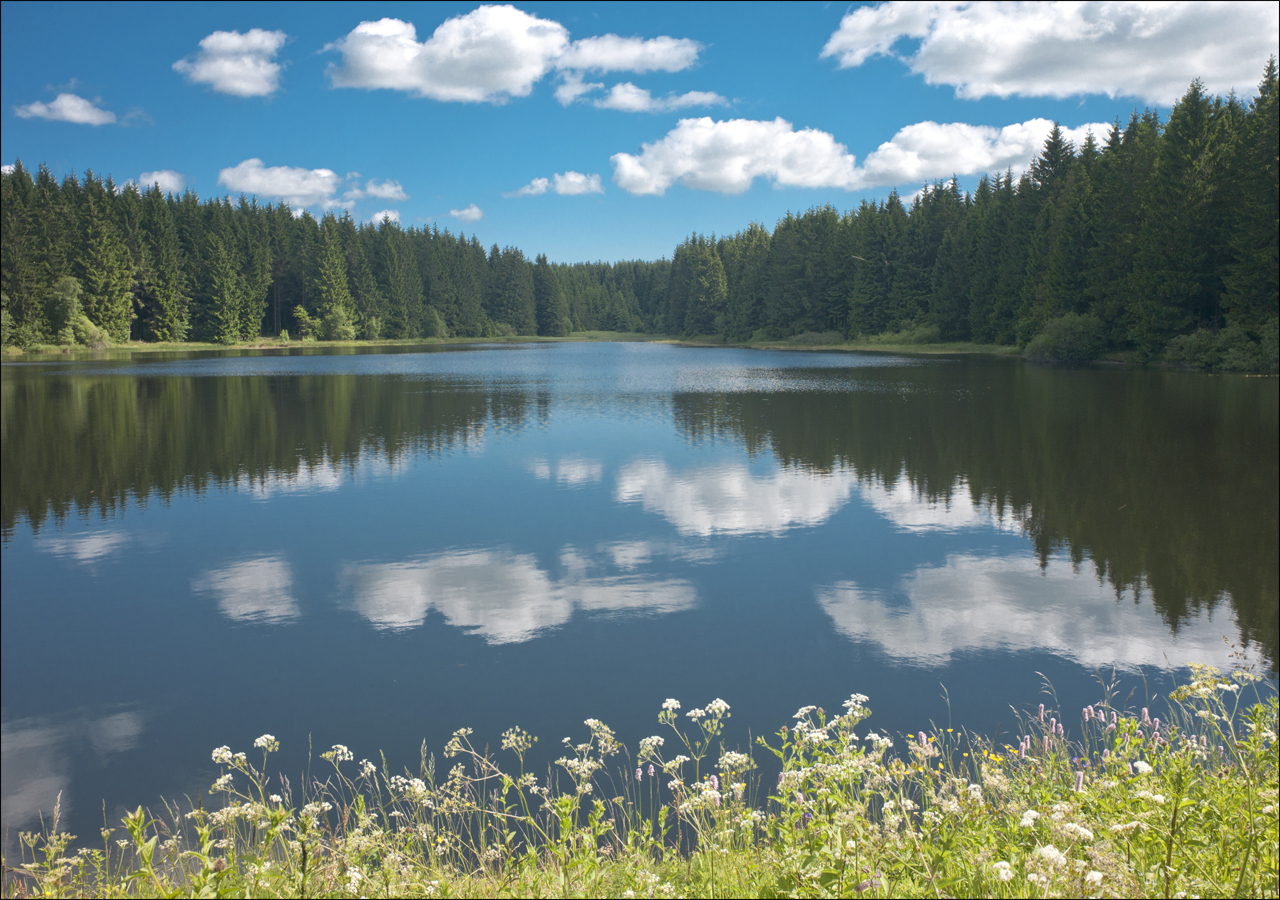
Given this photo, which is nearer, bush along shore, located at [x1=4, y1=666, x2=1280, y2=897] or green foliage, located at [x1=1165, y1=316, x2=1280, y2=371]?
bush along shore, located at [x1=4, y1=666, x2=1280, y2=897]

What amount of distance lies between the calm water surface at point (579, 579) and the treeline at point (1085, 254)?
23064mm

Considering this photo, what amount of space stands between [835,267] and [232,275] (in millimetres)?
70249

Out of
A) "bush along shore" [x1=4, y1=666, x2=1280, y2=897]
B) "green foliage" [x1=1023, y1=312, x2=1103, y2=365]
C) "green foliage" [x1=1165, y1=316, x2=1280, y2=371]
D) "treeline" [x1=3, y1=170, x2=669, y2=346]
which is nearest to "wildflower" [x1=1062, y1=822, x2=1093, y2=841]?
"bush along shore" [x1=4, y1=666, x2=1280, y2=897]

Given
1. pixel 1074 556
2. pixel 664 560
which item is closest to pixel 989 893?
pixel 664 560

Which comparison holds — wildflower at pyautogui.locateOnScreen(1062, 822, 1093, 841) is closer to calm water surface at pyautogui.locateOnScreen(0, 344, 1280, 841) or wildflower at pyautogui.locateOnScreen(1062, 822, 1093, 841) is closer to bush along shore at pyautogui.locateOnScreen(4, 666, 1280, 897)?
bush along shore at pyautogui.locateOnScreen(4, 666, 1280, 897)

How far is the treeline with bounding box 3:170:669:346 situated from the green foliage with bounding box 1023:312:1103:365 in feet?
256

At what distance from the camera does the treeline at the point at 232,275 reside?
72688 mm

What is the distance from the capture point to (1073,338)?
5238cm

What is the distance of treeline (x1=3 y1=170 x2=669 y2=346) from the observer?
7269cm

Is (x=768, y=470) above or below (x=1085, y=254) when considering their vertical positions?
below

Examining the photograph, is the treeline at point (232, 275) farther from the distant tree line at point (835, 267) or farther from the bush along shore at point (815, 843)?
the bush along shore at point (815, 843)

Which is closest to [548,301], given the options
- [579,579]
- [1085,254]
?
[1085,254]

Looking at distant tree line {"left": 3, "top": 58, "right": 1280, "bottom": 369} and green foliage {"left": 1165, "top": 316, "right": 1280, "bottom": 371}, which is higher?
distant tree line {"left": 3, "top": 58, "right": 1280, "bottom": 369}

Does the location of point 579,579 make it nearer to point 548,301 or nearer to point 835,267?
point 835,267
